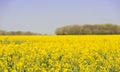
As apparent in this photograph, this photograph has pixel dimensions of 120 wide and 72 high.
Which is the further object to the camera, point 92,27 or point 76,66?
point 92,27

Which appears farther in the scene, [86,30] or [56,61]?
[86,30]

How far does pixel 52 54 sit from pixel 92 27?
30952 mm

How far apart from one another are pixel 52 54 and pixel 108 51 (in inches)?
90.2

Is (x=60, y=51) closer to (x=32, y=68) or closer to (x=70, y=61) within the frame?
(x=70, y=61)

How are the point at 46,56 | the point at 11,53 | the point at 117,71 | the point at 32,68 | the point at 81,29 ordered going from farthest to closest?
the point at 81,29, the point at 11,53, the point at 46,56, the point at 117,71, the point at 32,68

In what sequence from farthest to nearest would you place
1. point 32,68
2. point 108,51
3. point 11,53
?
point 108,51 < point 11,53 < point 32,68

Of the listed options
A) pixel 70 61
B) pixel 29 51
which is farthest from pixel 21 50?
pixel 70 61

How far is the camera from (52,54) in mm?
10312

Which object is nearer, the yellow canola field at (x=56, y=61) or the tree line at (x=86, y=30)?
the yellow canola field at (x=56, y=61)

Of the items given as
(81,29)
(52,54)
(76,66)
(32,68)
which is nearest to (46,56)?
(52,54)

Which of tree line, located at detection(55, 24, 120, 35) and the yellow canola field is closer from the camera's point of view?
the yellow canola field

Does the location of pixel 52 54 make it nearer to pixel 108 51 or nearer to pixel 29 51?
pixel 29 51

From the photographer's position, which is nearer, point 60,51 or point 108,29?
point 60,51

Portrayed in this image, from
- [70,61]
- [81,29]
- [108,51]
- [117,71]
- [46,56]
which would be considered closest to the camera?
[117,71]
